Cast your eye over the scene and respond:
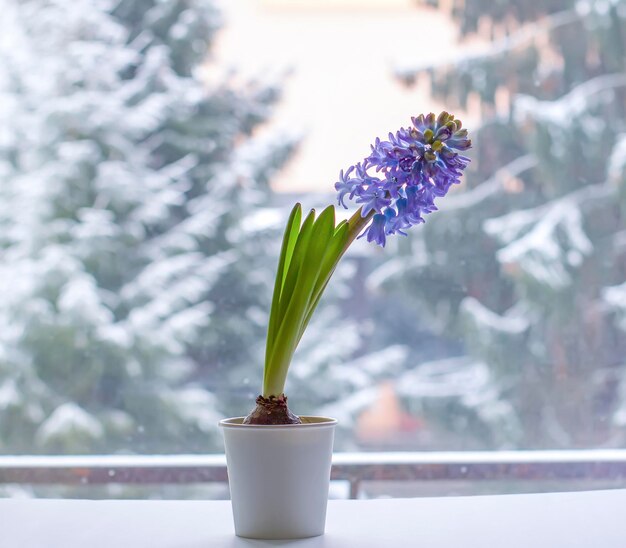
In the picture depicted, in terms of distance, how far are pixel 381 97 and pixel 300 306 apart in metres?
3.63

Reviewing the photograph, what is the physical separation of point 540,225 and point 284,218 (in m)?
1.17

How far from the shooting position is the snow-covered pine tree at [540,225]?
12.9ft

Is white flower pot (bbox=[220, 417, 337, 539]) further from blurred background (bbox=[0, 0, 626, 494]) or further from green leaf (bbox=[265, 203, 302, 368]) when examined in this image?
blurred background (bbox=[0, 0, 626, 494])

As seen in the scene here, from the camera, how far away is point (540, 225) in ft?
13.0

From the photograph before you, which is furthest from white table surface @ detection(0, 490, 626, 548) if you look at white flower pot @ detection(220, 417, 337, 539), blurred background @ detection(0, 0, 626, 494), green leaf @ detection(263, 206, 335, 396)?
blurred background @ detection(0, 0, 626, 494)

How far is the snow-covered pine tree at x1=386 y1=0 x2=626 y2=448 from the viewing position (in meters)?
3.93

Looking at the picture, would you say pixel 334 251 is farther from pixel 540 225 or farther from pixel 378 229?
pixel 540 225

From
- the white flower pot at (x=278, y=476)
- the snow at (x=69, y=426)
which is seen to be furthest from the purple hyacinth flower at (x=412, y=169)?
the snow at (x=69, y=426)

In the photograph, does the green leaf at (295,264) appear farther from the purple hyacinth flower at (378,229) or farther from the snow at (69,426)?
the snow at (69,426)

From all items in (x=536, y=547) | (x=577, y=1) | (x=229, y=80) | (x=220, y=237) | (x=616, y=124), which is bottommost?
(x=536, y=547)

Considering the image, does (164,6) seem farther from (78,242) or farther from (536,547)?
(536,547)

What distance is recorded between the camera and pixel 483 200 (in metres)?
4.06

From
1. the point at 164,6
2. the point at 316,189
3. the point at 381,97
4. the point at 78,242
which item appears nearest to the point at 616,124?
the point at 381,97

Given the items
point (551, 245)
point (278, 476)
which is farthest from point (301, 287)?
point (551, 245)
